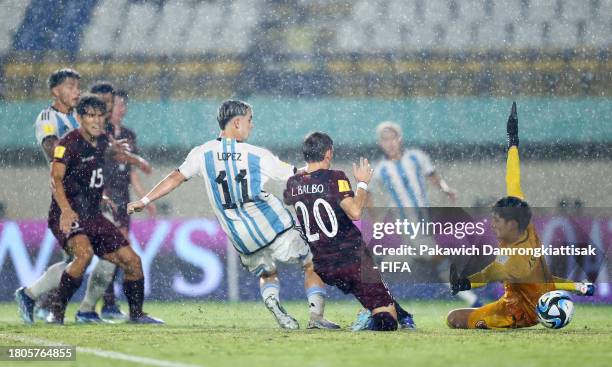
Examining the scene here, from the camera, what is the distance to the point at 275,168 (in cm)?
769

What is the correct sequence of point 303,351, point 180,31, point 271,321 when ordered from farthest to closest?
point 180,31
point 271,321
point 303,351

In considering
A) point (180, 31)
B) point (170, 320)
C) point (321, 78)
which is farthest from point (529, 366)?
point (180, 31)

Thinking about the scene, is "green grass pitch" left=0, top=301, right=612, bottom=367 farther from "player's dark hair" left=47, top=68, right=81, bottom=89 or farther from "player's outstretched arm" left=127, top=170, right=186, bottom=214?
"player's dark hair" left=47, top=68, right=81, bottom=89

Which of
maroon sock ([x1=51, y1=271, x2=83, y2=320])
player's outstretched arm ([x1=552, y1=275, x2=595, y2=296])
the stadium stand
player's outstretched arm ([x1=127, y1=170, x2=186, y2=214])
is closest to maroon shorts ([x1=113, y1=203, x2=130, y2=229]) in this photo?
maroon sock ([x1=51, y1=271, x2=83, y2=320])

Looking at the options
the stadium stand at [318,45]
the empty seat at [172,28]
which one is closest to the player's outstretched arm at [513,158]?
the stadium stand at [318,45]

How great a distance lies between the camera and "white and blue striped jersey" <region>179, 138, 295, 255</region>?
303 inches

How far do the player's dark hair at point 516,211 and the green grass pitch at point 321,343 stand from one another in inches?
24.6

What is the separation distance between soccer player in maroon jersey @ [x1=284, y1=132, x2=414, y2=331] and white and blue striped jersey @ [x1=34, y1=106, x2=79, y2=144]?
188 cm

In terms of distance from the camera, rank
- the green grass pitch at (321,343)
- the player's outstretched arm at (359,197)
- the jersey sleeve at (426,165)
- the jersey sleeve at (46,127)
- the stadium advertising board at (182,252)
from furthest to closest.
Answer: the stadium advertising board at (182,252) < the jersey sleeve at (426,165) < the jersey sleeve at (46,127) < the player's outstretched arm at (359,197) < the green grass pitch at (321,343)

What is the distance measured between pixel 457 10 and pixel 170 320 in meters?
7.55

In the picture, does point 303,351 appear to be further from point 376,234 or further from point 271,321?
point 376,234

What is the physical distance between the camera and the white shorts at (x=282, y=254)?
7715mm

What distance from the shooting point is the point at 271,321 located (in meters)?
8.38

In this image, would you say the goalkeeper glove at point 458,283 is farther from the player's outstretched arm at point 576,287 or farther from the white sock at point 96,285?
the white sock at point 96,285
